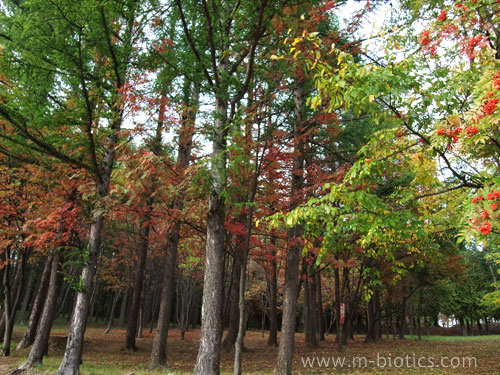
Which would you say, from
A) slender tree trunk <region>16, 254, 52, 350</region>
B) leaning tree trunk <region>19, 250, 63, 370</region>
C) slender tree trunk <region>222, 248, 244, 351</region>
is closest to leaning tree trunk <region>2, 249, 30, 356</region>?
slender tree trunk <region>16, 254, 52, 350</region>

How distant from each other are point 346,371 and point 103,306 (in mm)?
40854

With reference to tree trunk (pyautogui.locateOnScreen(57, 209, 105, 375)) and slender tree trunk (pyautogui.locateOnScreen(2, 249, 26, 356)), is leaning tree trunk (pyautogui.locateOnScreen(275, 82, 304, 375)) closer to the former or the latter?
tree trunk (pyautogui.locateOnScreen(57, 209, 105, 375))

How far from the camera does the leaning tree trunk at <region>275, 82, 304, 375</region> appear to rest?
830 centimetres

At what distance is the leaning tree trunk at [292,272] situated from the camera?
830 cm

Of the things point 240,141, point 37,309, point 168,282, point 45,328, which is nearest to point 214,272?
point 240,141

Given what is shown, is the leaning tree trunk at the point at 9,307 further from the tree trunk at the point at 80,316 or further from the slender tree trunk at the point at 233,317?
the slender tree trunk at the point at 233,317

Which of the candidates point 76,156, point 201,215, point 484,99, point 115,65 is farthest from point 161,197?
point 484,99

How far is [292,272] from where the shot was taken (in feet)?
29.0

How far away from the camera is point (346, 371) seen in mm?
10281

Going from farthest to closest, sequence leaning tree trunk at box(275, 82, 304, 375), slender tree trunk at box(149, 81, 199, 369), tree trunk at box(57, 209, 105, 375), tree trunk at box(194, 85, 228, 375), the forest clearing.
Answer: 1. slender tree trunk at box(149, 81, 199, 369)
2. leaning tree trunk at box(275, 82, 304, 375)
3. tree trunk at box(57, 209, 105, 375)
4. tree trunk at box(194, 85, 228, 375)
5. the forest clearing

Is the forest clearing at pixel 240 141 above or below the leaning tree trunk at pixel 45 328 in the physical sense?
above

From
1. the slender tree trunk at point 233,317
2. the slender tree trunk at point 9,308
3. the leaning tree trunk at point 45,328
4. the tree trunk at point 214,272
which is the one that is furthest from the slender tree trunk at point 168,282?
the slender tree trunk at point 9,308

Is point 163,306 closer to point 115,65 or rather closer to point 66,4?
point 115,65

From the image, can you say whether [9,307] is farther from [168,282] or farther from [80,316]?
[168,282]
